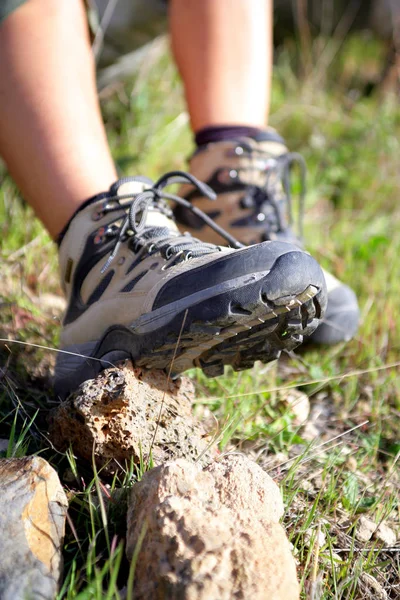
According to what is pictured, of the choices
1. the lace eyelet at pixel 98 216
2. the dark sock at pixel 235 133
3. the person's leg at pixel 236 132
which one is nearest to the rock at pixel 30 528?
the lace eyelet at pixel 98 216

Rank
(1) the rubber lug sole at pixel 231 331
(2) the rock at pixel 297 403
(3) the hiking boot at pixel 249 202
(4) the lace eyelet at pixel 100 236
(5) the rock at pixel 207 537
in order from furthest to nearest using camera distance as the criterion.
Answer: (3) the hiking boot at pixel 249 202, (2) the rock at pixel 297 403, (4) the lace eyelet at pixel 100 236, (1) the rubber lug sole at pixel 231 331, (5) the rock at pixel 207 537

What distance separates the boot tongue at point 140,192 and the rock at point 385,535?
737 millimetres

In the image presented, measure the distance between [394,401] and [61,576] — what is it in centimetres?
105

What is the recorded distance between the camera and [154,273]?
123cm

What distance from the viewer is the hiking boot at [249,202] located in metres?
1.67

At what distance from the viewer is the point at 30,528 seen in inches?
36.1

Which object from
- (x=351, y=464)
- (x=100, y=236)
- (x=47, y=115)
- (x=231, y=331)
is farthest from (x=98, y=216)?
(x=351, y=464)

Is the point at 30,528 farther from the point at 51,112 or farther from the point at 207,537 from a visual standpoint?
the point at 51,112

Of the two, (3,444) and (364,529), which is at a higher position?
(3,444)

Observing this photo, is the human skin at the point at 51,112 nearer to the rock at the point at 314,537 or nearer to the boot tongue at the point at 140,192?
the boot tongue at the point at 140,192

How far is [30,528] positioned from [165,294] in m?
0.45

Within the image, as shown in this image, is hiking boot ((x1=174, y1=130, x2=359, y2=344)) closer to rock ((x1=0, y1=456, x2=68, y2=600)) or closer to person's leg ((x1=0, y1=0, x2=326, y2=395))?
person's leg ((x1=0, y1=0, x2=326, y2=395))

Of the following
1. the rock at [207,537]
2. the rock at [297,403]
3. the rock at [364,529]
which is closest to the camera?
the rock at [207,537]

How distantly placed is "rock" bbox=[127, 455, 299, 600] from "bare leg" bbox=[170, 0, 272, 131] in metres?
1.10
